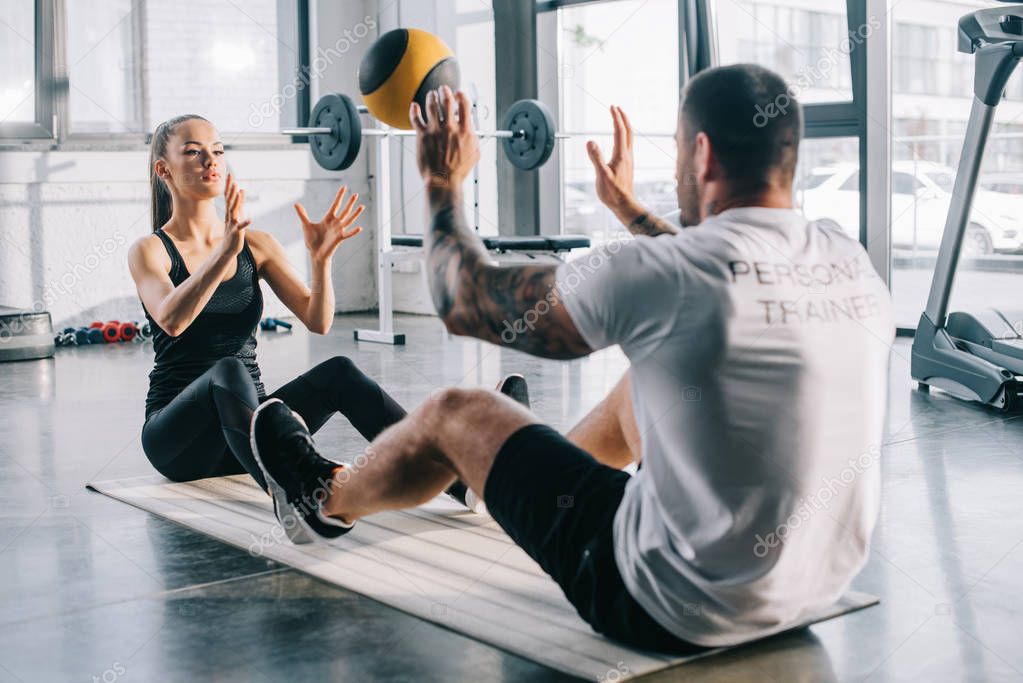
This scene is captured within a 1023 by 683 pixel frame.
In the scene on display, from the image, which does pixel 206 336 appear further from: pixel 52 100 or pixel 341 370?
pixel 52 100

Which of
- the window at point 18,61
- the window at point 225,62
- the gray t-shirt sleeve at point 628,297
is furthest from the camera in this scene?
the window at point 225,62

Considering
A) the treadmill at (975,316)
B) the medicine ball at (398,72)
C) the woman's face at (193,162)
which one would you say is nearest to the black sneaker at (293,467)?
the woman's face at (193,162)

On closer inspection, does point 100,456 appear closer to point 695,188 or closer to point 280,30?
point 695,188

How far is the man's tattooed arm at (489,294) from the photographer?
4.40 ft

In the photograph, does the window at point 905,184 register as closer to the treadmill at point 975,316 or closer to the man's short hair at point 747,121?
the treadmill at point 975,316

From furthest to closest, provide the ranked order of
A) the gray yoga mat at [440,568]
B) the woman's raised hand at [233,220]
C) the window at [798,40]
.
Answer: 1. the window at [798,40]
2. the woman's raised hand at [233,220]
3. the gray yoga mat at [440,568]

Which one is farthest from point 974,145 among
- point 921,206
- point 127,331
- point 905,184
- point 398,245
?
point 127,331

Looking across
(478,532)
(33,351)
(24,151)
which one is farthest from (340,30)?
(478,532)

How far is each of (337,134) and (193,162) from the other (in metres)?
1.99

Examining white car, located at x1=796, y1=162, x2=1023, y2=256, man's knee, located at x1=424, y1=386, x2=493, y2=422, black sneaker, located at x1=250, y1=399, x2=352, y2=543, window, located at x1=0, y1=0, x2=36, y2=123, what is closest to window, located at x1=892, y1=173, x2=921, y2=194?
white car, located at x1=796, y1=162, x2=1023, y2=256

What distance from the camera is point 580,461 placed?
1.50 metres

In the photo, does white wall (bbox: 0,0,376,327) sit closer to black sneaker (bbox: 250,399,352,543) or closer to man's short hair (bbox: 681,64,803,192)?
black sneaker (bbox: 250,399,352,543)

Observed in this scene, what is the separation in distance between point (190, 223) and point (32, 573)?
2.71ft

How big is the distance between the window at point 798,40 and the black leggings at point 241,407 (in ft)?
10.1
